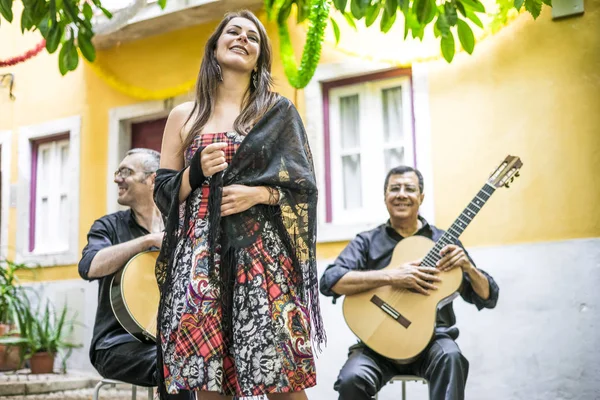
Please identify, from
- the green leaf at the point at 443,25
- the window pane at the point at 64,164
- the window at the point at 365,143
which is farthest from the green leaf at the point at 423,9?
the window pane at the point at 64,164

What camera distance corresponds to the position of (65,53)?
11.7 feet

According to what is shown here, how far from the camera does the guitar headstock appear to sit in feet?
12.3

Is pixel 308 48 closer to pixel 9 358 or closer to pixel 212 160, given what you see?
pixel 212 160

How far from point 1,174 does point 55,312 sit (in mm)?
1696

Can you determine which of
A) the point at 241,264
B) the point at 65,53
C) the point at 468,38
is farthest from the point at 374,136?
the point at 241,264

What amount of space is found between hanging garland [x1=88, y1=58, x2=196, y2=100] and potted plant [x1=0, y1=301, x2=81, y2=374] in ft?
6.78

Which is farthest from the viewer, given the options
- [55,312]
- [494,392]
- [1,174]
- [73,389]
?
[1,174]

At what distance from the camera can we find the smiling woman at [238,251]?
216cm

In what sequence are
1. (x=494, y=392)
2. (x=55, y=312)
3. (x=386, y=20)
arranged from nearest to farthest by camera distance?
(x=386, y=20) < (x=494, y=392) < (x=55, y=312)

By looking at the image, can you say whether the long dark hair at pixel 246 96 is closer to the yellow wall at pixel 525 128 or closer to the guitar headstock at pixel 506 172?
the guitar headstock at pixel 506 172

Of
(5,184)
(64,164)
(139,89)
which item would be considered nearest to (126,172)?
(139,89)

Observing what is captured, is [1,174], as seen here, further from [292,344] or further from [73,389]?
[292,344]

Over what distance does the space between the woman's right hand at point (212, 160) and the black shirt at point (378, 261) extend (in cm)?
166

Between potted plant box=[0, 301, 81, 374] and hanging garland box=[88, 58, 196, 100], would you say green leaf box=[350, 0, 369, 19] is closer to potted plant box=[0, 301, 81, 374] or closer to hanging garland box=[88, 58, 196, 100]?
hanging garland box=[88, 58, 196, 100]
